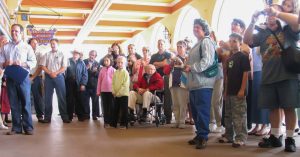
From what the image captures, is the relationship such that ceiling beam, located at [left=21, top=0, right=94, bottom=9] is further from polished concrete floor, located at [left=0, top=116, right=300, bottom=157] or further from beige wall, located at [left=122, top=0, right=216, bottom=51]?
polished concrete floor, located at [left=0, top=116, right=300, bottom=157]

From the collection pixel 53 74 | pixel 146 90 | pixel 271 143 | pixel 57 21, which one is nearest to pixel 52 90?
pixel 53 74

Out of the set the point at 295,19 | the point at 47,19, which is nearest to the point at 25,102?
the point at 295,19

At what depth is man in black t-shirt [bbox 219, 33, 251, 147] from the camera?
3.40 m

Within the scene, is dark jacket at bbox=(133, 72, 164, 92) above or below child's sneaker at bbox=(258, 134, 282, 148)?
above

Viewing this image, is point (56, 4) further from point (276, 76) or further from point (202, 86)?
point (276, 76)

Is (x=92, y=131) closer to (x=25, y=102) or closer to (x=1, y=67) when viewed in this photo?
(x=25, y=102)

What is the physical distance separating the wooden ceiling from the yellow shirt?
5.27 meters

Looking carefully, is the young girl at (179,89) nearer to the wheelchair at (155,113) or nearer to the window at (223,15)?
the wheelchair at (155,113)

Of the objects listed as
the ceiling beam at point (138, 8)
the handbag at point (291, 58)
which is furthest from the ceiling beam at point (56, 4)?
the handbag at point (291, 58)

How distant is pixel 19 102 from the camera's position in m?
4.37

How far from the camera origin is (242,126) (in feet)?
11.1

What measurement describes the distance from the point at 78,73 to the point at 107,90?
1.18 meters

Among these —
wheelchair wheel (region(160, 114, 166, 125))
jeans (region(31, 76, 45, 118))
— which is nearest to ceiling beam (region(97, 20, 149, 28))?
jeans (region(31, 76, 45, 118))

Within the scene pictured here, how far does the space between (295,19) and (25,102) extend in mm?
3355
